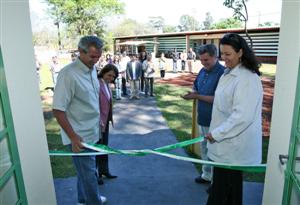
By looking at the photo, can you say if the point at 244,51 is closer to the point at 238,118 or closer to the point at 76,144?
the point at 238,118

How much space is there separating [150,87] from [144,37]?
26.1m

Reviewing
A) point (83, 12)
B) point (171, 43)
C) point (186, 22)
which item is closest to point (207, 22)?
point (186, 22)

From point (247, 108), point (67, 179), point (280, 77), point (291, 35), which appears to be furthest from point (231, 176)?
point (67, 179)

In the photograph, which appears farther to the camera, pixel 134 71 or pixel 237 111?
pixel 134 71

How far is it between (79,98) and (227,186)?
1560 millimetres

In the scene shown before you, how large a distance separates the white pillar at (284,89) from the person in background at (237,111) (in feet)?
0.71

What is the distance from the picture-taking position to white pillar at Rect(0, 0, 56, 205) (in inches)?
79.0

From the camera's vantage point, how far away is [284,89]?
2104 millimetres

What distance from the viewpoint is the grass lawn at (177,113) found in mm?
5447

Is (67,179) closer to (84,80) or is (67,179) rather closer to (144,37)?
(84,80)

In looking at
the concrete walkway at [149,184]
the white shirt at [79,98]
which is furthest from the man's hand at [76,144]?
the concrete walkway at [149,184]

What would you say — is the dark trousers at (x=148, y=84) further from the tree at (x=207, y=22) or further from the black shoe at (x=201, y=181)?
the tree at (x=207, y=22)

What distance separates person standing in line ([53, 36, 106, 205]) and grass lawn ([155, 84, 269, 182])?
2.17 m

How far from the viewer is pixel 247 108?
7.88 feet
